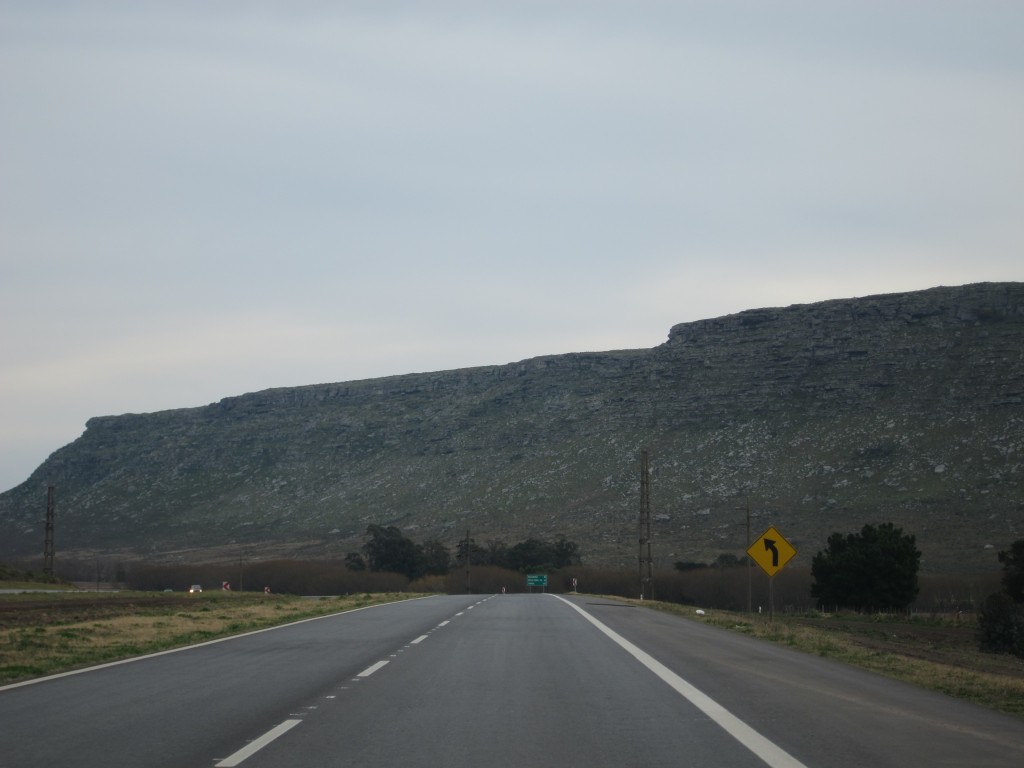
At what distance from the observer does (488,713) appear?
11266mm

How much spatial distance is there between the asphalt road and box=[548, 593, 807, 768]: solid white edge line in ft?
0.09

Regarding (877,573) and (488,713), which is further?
(877,573)

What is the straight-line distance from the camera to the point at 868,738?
1001 cm

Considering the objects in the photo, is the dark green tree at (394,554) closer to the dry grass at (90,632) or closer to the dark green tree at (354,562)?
the dark green tree at (354,562)

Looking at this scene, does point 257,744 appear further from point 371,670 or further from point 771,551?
point 771,551

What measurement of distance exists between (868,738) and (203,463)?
166 metres

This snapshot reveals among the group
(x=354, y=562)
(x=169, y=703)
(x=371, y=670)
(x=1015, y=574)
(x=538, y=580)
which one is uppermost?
(x=169, y=703)

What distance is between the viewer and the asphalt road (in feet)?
29.6

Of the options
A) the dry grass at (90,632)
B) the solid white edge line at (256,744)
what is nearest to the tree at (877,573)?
the dry grass at (90,632)

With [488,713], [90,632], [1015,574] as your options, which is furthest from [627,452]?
[488,713]

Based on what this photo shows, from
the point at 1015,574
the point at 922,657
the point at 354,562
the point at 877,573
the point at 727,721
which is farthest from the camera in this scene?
the point at 354,562

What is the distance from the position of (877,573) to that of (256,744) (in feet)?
214

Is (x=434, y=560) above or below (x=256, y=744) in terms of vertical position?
below

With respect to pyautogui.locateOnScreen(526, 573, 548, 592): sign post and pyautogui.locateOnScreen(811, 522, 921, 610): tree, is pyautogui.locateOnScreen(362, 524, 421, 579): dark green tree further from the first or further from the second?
pyautogui.locateOnScreen(811, 522, 921, 610): tree
